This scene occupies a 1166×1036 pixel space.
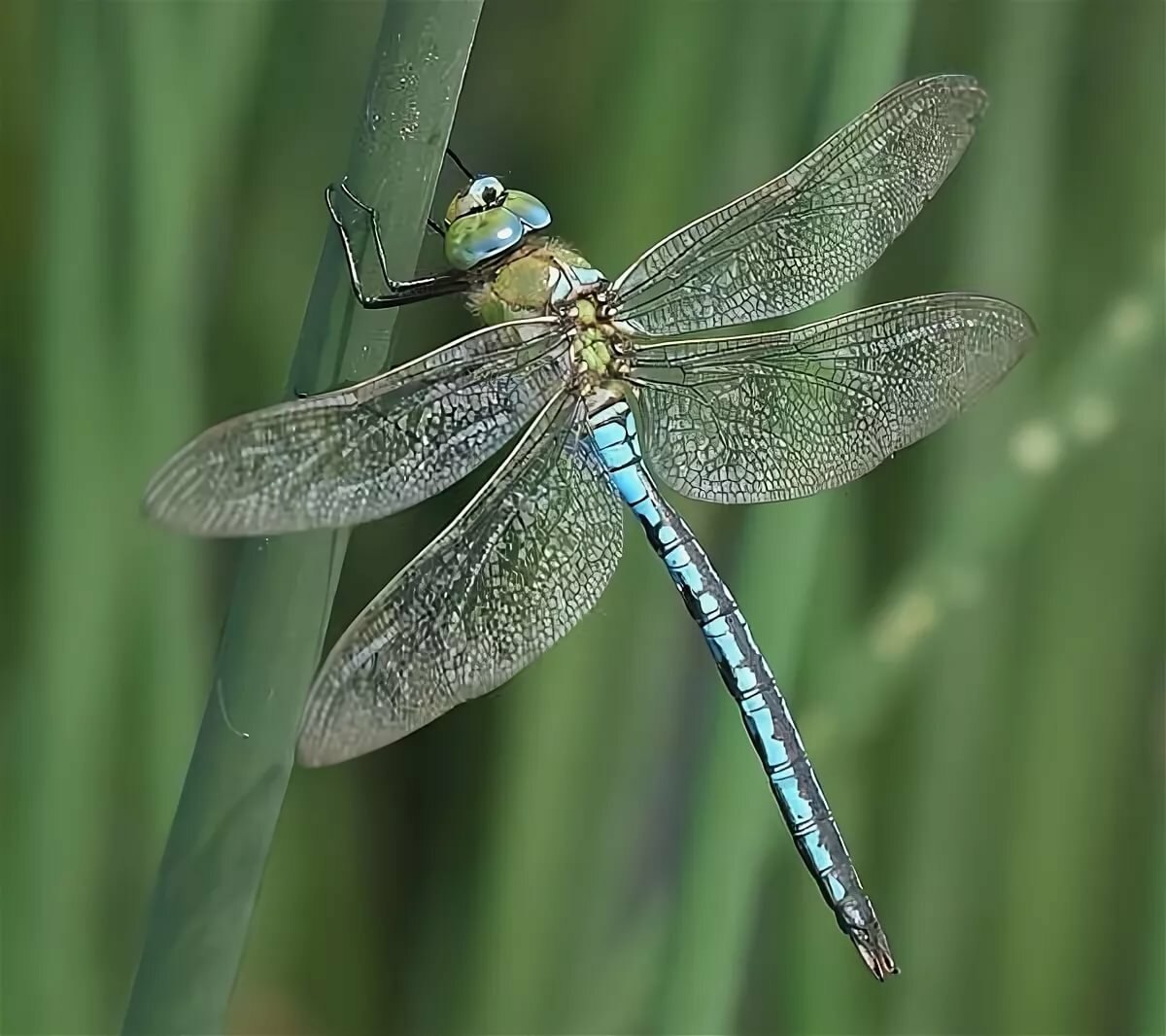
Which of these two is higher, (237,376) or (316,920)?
(237,376)

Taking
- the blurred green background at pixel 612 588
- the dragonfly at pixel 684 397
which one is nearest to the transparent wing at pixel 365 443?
the dragonfly at pixel 684 397

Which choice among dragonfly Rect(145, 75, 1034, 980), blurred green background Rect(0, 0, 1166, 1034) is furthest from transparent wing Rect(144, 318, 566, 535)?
blurred green background Rect(0, 0, 1166, 1034)

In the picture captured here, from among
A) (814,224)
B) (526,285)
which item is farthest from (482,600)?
(814,224)

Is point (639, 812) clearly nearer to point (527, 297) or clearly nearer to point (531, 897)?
point (531, 897)

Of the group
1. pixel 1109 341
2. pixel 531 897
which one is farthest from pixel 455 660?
pixel 1109 341

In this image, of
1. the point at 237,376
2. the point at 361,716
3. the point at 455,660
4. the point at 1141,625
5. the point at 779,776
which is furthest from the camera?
the point at 1141,625

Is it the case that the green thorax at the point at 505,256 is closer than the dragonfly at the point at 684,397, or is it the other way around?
the dragonfly at the point at 684,397

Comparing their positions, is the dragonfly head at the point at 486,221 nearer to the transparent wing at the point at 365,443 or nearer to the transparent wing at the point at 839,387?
the transparent wing at the point at 365,443
